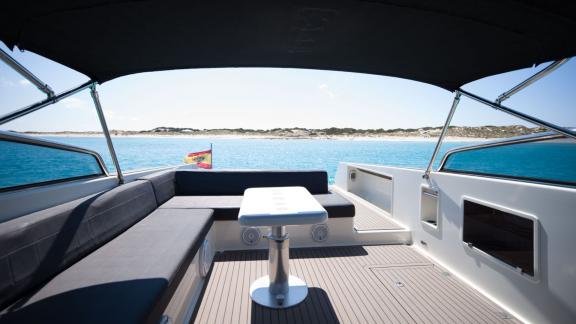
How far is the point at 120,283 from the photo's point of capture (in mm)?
1255

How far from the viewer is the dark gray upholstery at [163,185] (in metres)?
2.74

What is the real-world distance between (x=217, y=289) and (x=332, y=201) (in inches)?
59.7

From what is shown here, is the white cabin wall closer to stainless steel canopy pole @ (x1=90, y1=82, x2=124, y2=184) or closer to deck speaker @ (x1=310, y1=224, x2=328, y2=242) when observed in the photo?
deck speaker @ (x1=310, y1=224, x2=328, y2=242)

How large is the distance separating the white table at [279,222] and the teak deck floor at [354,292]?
7cm

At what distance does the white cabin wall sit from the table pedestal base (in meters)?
1.35

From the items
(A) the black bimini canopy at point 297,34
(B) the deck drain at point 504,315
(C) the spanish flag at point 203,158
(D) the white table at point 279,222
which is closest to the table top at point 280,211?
(D) the white table at point 279,222

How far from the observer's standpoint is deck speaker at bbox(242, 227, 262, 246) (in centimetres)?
279

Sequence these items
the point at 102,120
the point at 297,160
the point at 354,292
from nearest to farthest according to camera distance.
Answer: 1. the point at 354,292
2. the point at 102,120
3. the point at 297,160

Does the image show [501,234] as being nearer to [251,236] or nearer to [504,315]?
[504,315]

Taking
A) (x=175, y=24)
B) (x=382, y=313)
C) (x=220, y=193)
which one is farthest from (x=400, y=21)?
(x=220, y=193)

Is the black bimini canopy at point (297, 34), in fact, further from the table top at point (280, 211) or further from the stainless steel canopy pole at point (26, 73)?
the table top at point (280, 211)

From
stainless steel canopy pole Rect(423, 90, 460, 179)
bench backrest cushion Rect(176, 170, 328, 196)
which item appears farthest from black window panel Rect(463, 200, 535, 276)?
bench backrest cushion Rect(176, 170, 328, 196)

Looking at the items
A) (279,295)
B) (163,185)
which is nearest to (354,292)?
(279,295)

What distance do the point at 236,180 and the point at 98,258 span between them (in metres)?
Answer: 1.96
